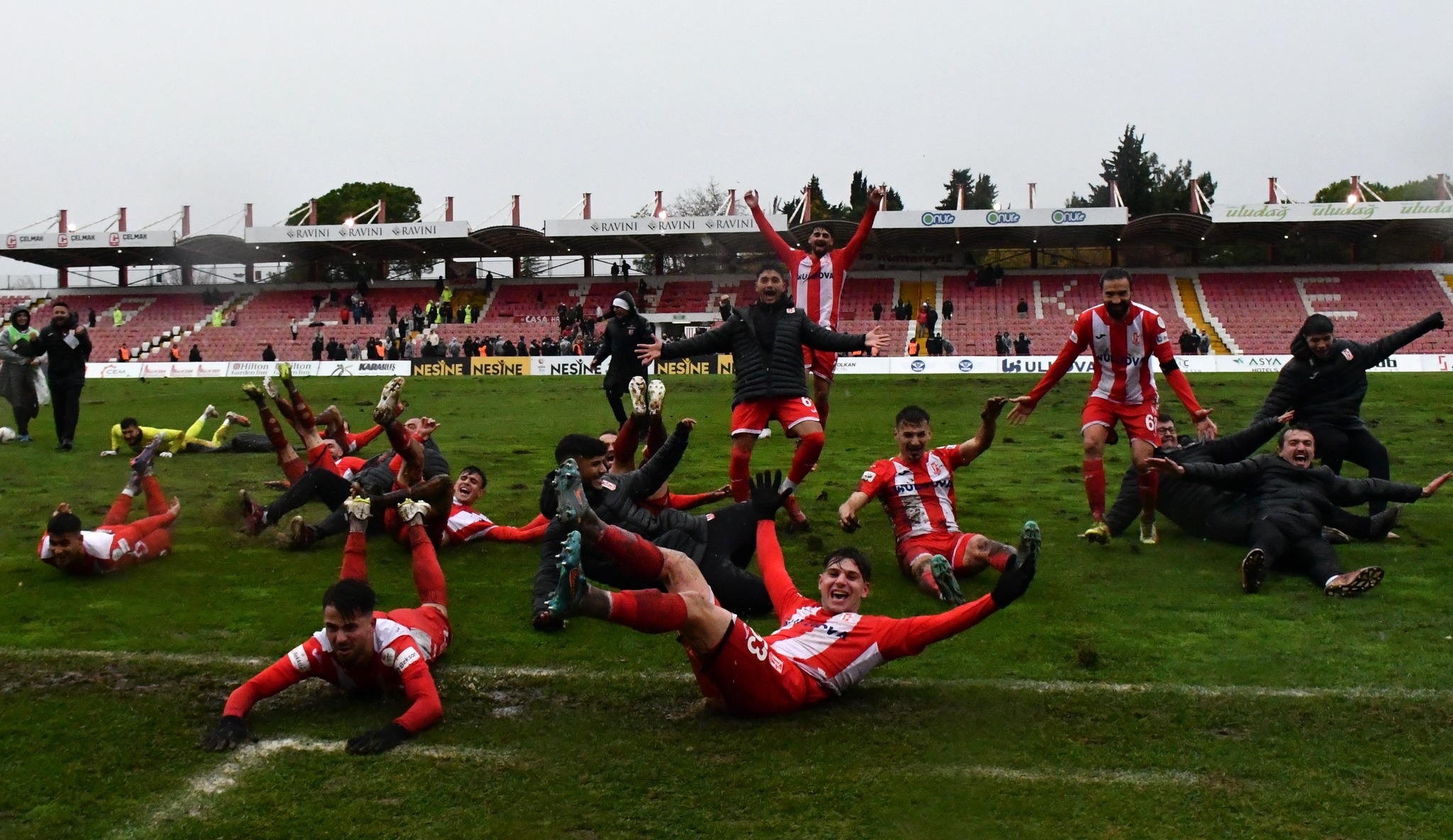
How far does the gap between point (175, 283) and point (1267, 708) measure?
50485 mm

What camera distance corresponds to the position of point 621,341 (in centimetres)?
1297

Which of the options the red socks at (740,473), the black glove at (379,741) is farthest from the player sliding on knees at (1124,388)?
the black glove at (379,741)

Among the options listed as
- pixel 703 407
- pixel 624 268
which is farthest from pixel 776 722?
pixel 624 268

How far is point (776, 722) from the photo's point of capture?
515cm

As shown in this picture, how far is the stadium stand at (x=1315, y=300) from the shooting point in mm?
36625

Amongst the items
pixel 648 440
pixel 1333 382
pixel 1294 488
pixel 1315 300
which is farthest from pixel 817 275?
pixel 1315 300

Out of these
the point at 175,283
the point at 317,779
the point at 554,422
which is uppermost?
the point at 175,283

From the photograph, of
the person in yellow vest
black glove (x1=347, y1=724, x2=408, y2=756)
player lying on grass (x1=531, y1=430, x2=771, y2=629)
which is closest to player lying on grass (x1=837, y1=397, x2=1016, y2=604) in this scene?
player lying on grass (x1=531, y1=430, x2=771, y2=629)

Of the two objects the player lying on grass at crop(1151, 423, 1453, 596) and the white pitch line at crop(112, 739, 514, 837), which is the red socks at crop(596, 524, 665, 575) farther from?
the player lying on grass at crop(1151, 423, 1453, 596)

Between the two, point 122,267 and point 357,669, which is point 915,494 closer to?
point 357,669

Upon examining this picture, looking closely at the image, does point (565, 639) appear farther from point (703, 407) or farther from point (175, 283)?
point (175, 283)

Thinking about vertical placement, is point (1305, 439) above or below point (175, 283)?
below

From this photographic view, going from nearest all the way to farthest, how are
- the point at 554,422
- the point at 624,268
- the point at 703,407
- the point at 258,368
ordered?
1. the point at 554,422
2. the point at 703,407
3. the point at 258,368
4. the point at 624,268

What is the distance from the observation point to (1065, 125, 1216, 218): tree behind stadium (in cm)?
6110
